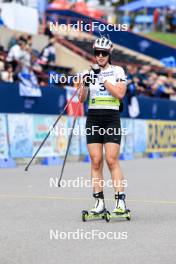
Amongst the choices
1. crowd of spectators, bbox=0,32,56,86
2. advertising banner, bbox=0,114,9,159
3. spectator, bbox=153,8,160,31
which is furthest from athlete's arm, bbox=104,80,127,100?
spectator, bbox=153,8,160,31

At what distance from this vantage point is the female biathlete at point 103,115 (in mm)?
8883

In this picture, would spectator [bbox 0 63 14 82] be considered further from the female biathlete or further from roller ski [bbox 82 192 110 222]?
roller ski [bbox 82 192 110 222]

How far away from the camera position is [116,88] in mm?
8844

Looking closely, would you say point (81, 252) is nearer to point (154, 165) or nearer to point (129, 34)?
point (154, 165)

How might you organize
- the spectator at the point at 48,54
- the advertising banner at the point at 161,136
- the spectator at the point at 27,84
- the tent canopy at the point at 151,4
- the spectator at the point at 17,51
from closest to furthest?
the spectator at the point at 27,84
the spectator at the point at 17,51
the advertising banner at the point at 161,136
the spectator at the point at 48,54
the tent canopy at the point at 151,4

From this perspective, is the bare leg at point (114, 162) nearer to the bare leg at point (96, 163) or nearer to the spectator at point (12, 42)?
the bare leg at point (96, 163)

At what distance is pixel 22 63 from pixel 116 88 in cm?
1409

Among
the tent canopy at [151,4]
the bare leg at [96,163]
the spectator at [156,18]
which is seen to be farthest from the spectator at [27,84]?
the spectator at [156,18]

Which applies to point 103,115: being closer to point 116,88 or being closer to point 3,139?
point 116,88

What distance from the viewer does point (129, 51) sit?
131 ft

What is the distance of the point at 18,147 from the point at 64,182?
17.0 feet

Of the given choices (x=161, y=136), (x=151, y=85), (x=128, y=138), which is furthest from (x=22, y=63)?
(x=151, y=85)

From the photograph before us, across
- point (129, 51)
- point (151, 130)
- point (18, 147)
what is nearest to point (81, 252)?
point (18, 147)

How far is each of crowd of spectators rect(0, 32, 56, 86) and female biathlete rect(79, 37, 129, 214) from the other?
1212 centimetres
